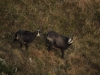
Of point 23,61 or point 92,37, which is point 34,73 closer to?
point 23,61

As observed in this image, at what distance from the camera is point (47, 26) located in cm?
1501

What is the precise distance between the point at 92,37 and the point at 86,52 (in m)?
1.58

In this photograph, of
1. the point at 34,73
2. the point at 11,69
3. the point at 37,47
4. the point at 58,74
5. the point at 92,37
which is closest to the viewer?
the point at 11,69

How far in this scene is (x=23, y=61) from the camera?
37.4 ft

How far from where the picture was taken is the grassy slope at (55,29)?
1178 centimetres

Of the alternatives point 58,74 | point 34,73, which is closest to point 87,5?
point 58,74

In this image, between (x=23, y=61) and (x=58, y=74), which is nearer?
(x=23, y=61)

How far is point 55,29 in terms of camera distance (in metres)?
15.1

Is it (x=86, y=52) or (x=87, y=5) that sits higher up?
(x=87, y=5)

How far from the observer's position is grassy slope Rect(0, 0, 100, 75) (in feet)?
38.7

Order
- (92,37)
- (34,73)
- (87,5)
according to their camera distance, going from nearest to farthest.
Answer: (34,73)
(92,37)
(87,5)

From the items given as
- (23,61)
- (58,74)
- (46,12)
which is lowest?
(58,74)

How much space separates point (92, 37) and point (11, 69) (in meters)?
7.22

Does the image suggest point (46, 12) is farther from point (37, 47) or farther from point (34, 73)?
point (34, 73)
